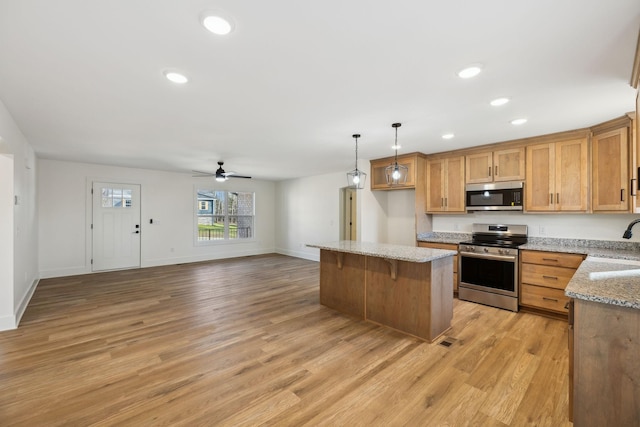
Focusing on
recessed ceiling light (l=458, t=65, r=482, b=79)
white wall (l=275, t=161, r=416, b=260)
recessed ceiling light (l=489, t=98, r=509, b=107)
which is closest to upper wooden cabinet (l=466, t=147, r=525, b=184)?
white wall (l=275, t=161, r=416, b=260)

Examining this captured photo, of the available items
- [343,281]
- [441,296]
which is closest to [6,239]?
[343,281]

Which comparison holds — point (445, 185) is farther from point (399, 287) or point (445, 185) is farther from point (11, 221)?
point (11, 221)

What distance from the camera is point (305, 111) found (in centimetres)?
299

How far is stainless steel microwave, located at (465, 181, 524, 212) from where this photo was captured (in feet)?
13.5

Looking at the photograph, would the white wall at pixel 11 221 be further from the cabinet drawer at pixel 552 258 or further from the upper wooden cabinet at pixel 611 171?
the upper wooden cabinet at pixel 611 171

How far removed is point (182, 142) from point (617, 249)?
239 inches

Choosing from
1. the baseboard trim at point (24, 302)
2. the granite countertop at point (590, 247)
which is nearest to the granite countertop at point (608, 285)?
the granite countertop at point (590, 247)

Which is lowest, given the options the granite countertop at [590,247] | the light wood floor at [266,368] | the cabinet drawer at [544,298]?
the light wood floor at [266,368]

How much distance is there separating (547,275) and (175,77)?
4.66 metres

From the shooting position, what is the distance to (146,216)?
6.92m

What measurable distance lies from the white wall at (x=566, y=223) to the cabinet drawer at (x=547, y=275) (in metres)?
0.80

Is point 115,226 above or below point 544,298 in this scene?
above

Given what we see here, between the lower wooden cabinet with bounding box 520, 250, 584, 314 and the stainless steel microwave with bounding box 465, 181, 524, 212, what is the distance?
736mm

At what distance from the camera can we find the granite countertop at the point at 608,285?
1.45 metres
